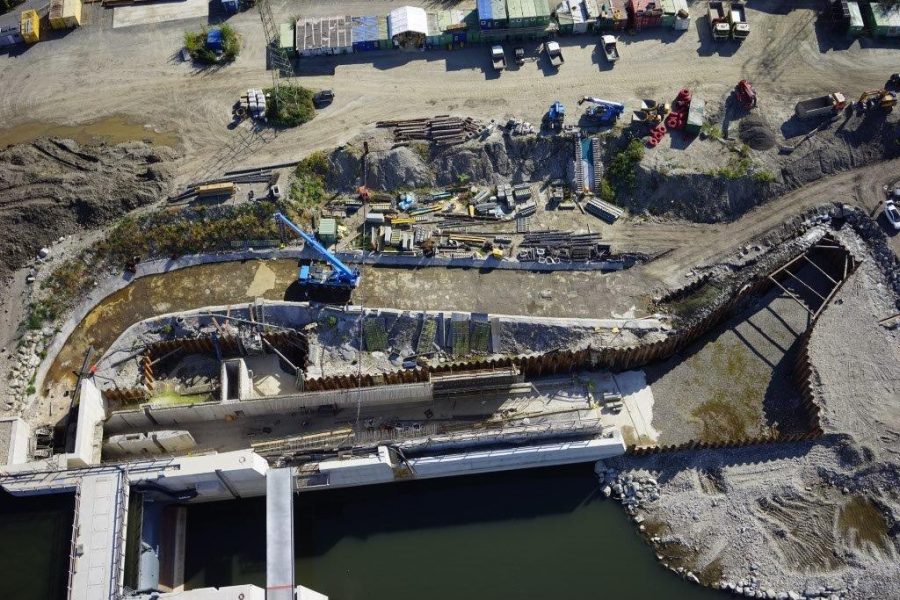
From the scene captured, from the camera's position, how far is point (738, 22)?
2235 inches

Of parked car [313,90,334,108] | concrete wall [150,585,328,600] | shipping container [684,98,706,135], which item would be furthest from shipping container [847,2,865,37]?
concrete wall [150,585,328,600]

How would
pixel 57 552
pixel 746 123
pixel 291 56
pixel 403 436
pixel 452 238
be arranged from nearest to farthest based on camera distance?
pixel 57 552 < pixel 403 436 < pixel 452 238 < pixel 746 123 < pixel 291 56

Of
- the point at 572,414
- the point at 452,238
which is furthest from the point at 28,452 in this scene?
the point at 572,414

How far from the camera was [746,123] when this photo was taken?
2064 inches

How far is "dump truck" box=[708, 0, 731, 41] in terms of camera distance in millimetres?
56375

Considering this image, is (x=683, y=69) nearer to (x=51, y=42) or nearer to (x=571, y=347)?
(x=571, y=347)

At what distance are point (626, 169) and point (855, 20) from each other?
24.3 meters

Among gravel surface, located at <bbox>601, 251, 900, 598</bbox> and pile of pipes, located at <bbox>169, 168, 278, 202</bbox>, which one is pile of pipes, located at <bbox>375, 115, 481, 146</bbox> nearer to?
pile of pipes, located at <bbox>169, 168, 278, 202</bbox>

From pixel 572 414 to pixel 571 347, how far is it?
436cm

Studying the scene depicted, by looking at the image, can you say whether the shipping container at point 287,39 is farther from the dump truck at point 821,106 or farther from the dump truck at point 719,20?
the dump truck at point 821,106

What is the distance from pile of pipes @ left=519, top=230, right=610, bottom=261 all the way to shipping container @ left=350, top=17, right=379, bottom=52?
21.2 m

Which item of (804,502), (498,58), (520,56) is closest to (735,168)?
(520,56)

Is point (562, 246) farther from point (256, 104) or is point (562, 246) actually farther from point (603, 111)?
point (256, 104)

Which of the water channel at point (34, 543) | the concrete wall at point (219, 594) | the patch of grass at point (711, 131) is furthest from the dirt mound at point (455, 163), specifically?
the concrete wall at point (219, 594)
